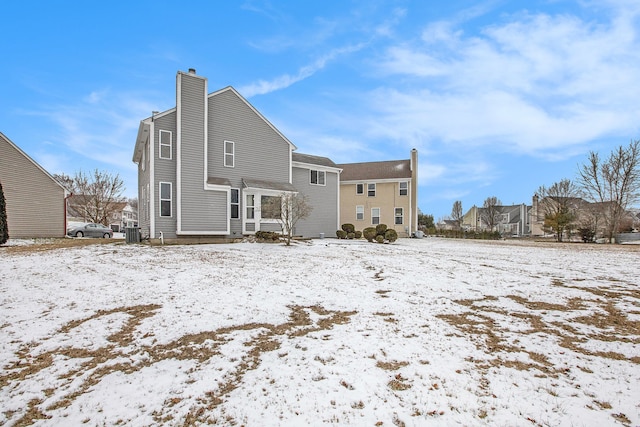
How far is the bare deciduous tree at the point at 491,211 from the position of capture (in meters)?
56.3

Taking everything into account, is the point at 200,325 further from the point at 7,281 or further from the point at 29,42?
the point at 29,42

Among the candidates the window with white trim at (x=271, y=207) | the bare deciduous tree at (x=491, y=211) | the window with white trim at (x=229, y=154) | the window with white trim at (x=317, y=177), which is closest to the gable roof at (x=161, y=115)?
the window with white trim at (x=229, y=154)

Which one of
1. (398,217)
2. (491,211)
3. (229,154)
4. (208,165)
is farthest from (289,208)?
(491,211)

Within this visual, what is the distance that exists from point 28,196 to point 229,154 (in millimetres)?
15556

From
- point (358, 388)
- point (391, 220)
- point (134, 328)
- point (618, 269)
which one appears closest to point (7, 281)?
point (134, 328)

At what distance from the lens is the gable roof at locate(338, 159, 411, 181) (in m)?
30.4

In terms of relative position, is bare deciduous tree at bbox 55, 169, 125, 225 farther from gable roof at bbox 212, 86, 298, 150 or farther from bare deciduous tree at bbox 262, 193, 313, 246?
bare deciduous tree at bbox 262, 193, 313, 246

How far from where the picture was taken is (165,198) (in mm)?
16906

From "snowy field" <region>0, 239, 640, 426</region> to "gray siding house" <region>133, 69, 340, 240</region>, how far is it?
8703 mm

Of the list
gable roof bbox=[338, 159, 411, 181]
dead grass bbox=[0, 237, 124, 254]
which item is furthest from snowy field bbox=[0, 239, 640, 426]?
gable roof bbox=[338, 159, 411, 181]

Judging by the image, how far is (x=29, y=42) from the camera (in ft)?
42.3

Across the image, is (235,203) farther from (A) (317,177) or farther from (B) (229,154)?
(A) (317,177)

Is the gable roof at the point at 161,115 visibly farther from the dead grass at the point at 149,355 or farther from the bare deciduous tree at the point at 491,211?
the bare deciduous tree at the point at 491,211

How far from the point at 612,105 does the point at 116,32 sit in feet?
81.6
